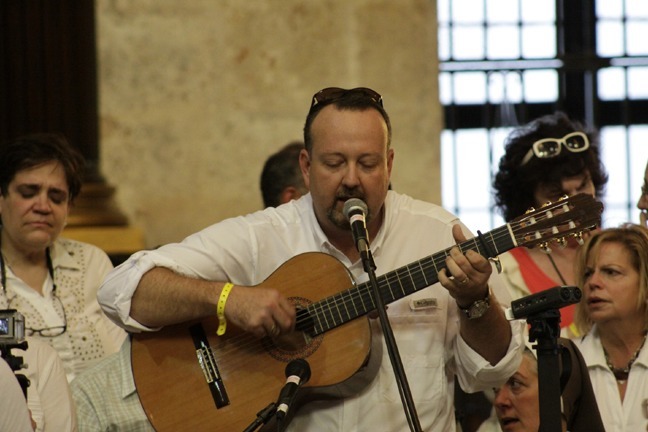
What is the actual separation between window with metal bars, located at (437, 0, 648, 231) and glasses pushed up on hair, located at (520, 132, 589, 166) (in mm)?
1696

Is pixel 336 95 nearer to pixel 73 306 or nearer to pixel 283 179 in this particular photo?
pixel 283 179

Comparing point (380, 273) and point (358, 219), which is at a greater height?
point (358, 219)

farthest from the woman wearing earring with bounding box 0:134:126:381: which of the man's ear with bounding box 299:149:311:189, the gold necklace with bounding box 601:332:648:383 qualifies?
the gold necklace with bounding box 601:332:648:383

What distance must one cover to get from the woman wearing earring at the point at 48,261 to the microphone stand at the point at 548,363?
237 cm

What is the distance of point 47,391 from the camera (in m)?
4.41

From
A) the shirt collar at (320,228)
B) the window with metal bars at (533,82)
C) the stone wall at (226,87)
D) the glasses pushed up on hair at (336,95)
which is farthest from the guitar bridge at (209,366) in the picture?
the window with metal bars at (533,82)

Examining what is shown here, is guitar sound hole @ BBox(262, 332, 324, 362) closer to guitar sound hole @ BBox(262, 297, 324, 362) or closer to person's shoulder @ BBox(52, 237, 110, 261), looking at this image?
guitar sound hole @ BBox(262, 297, 324, 362)

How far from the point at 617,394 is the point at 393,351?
158 cm

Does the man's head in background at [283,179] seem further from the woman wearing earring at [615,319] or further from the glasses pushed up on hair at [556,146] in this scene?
the woman wearing earring at [615,319]

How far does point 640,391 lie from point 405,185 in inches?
85.9

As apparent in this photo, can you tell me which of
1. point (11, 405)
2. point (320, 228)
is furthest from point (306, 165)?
point (11, 405)

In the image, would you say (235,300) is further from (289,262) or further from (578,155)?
(578,155)

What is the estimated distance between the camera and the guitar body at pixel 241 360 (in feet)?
12.5

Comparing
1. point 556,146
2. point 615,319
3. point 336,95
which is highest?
point 336,95
